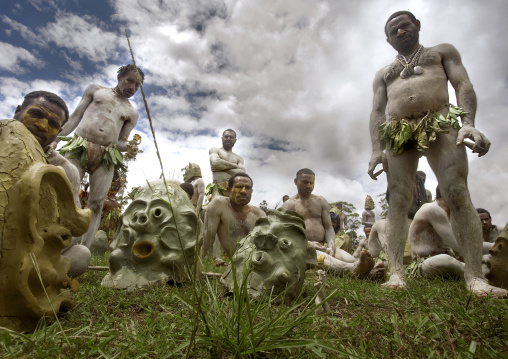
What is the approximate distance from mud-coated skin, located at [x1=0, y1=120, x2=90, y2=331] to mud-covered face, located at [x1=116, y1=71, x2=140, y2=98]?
3.28 meters

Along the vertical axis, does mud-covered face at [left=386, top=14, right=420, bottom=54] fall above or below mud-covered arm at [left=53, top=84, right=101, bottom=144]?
above

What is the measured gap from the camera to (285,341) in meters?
1.26

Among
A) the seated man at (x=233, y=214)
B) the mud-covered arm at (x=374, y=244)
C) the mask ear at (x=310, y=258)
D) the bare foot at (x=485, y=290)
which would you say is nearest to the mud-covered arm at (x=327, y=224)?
the seated man at (x=233, y=214)

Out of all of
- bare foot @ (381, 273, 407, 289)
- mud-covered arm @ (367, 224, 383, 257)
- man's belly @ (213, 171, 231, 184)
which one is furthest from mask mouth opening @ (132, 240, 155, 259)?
mud-covered arm @ (367, 224, 383, 257)

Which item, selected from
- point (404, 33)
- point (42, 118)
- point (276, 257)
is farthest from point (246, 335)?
point (404, 33)

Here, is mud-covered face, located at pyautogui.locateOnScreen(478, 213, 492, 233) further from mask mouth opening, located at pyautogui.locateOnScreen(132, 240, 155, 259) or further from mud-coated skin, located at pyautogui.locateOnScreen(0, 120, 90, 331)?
mud-coated skin, located at pyautogui.locateOnScreen(0, 120, 90, 331)

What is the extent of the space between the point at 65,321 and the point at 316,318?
131 centimetres

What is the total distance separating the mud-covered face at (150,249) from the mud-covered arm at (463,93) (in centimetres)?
263

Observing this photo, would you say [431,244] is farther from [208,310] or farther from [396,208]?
[208,310]

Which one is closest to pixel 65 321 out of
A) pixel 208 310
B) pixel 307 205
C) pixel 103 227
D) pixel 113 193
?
pixel 208 310

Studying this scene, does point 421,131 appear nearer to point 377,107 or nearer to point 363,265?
point 377,107

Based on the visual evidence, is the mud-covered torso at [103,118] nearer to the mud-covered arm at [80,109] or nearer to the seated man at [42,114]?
the mud-covered arm at [80,109]

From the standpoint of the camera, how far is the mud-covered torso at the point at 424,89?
3445 mm

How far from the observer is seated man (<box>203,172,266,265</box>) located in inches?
192
